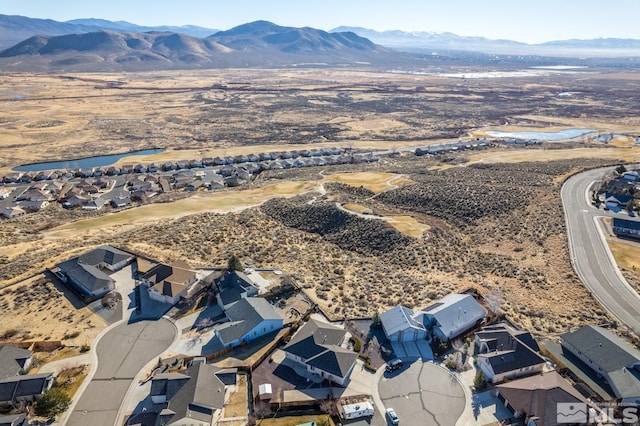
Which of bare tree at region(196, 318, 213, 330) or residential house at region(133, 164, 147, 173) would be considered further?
residential house at region(133, 164, 147, 173)

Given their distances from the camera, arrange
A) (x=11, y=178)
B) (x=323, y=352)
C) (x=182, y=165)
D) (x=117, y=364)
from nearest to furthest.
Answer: (x=323, y=352)
(x=117, y=364)
(x=11, y=178)
(x=182, y=165)

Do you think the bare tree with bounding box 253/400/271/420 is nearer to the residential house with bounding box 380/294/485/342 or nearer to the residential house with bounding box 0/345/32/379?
the residential house with bounding box 380/294/485/342

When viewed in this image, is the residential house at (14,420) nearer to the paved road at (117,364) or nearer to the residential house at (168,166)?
the paved road at (117,364)

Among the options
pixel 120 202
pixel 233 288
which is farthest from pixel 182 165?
pixel 233 288

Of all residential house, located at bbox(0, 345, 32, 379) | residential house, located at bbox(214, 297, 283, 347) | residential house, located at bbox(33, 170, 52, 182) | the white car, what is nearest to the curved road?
the white car

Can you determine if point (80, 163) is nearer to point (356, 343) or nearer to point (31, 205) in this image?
point (31, 205)

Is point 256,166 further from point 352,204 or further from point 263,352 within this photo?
point 263,352

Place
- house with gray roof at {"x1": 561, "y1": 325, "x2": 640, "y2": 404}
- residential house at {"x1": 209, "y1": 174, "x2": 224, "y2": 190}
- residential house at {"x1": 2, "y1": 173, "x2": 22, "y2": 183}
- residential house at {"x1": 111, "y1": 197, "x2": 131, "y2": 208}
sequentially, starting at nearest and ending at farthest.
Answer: house with gray roof at {"x1": 561, "y1": 325, "x2": 640, "y2": 404}
residential house at {"x1": 111, "y1": 197, "x2": 131, "y2": 208}
residential house at {"x1": 209, "y1": 174, "x2": 224, "y2": 190}
residential house at {"x1": 2, "y1": 173, "x2": 22, "y2": 183}

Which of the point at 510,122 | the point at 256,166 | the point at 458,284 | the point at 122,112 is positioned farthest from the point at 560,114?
the point at 122,112
